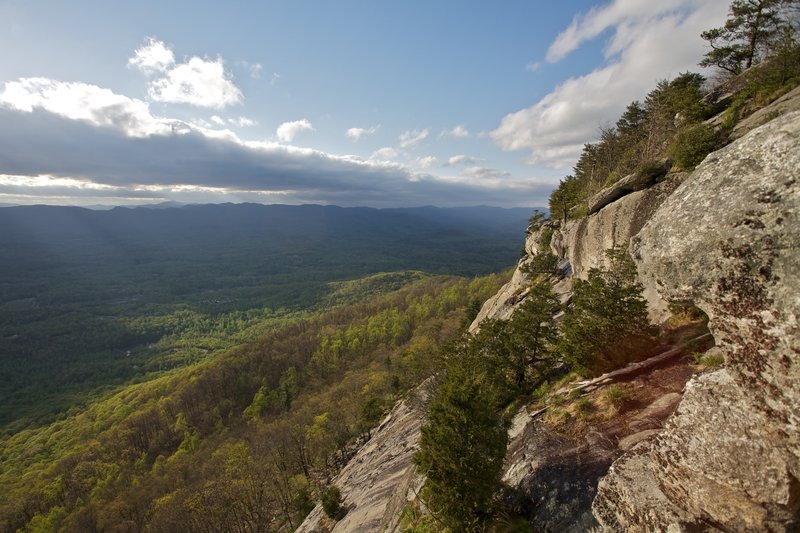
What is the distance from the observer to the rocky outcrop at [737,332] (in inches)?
211

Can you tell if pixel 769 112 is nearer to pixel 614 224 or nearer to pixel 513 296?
pixel 614 224

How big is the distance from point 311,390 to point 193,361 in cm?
10471

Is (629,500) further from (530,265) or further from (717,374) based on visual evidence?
(530,265)

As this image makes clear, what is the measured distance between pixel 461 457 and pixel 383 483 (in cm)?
1960

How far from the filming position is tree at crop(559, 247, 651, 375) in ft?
52.3

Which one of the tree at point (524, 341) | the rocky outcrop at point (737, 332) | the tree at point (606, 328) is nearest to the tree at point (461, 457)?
the rocky outcrop at point (737, 332)

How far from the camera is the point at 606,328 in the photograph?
1612 centimetres

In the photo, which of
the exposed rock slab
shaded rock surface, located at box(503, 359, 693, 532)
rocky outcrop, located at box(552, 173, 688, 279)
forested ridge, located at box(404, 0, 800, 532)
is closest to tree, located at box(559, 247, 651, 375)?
forested ridge, located at box(404, 0, 800, 532)

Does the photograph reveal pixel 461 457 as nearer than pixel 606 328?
Yes

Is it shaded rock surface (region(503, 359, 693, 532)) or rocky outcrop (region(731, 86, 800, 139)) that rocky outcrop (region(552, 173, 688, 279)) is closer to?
rocky outcrop (region(731, 86, 800, 139))

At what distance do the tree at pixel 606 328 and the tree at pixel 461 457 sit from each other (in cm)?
639

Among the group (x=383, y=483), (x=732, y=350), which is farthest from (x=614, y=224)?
(x=383, y=483)

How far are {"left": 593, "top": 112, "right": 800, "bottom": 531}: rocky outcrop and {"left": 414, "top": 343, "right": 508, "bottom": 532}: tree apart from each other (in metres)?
5.48

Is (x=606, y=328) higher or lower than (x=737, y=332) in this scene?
lower
